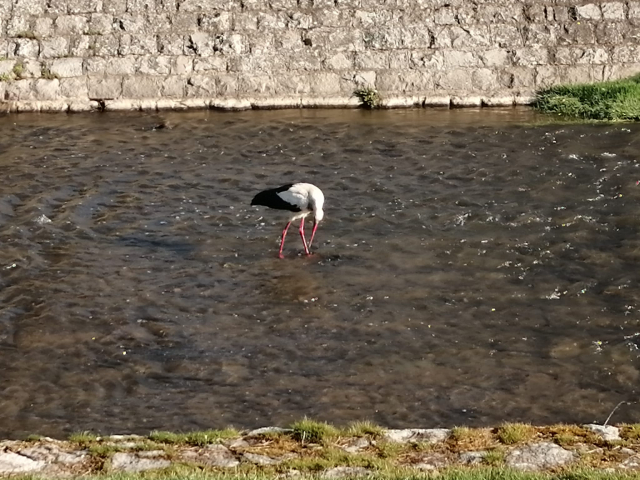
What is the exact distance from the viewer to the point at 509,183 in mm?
13406

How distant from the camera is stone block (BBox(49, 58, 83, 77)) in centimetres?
1703

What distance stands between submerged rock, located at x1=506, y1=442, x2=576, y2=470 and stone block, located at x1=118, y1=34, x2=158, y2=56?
1194 cm

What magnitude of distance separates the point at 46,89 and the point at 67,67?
504 mm

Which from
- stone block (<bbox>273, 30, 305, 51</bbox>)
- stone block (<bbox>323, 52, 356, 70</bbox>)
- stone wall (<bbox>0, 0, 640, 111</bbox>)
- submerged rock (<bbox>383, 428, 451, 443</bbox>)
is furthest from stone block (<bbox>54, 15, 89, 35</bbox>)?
submerged rock (<bbox>383, 428, 451, 443</bbox>)

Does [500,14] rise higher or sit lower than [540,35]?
higher

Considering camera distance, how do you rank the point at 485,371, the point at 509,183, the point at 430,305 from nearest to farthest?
1. the point at 485,371
2. the point at 430,305
3. the point at 509,183

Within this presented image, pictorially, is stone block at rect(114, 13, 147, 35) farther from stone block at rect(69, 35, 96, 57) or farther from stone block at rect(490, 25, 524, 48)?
stone block at rect(490, 25, 524, 48)

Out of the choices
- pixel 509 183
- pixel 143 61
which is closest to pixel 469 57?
pixel 509 183

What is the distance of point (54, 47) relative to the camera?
17125 mm

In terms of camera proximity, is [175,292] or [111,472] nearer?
[111,472]

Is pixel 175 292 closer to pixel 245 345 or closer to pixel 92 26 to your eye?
pixel 245 345

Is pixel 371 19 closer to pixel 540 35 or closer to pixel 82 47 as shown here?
pixel 540 35

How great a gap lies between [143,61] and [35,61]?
180 cm

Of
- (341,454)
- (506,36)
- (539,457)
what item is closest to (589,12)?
(506,36)
